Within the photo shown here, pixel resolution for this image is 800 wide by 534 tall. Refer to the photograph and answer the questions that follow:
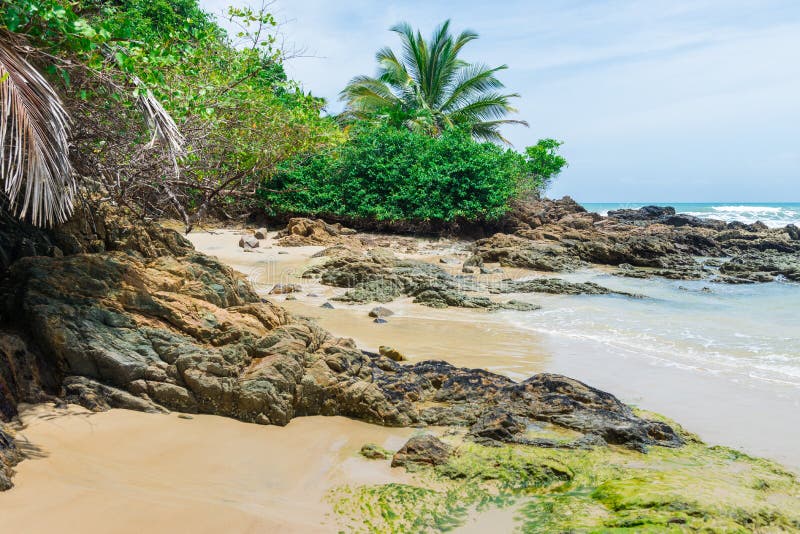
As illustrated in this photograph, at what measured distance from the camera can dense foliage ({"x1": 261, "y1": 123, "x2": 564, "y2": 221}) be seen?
67.1 ft

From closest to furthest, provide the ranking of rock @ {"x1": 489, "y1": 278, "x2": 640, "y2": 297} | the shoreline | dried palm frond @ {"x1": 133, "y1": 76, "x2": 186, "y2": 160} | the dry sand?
the dry sand
dried palm frond @ {"x1": 133, "y1": 76, "x2": 186, "y2": 160}
the shoreline
rock @ {"x1": 489, "y1": 278, "x2": 640, "y2": 297}

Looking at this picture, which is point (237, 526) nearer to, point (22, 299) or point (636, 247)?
point (22, 299)

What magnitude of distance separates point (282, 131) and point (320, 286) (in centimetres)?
378

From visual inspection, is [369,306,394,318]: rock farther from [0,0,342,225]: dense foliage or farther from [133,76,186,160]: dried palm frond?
[133,76,186,160]: dried palm frond

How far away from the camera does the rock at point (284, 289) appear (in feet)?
34.8

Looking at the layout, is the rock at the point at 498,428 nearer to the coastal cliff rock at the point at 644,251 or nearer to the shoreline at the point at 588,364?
Answer: the shoreline at the point at 588,364

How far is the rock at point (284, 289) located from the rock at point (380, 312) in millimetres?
2209

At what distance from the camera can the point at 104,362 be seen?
3.82m

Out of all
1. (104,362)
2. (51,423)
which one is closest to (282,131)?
(104,362)

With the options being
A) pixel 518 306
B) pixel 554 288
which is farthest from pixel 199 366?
pixel 554 288

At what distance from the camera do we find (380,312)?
8984mm

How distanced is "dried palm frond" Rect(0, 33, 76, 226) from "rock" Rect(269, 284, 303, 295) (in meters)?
6.72

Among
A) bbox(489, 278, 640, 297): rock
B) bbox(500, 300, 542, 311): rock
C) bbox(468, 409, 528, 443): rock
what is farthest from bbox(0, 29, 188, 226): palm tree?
bbox(489, 278, 640, 297): rock

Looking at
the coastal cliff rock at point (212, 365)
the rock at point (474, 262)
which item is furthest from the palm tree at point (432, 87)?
the coastal cliff rock at point (212, 365)
